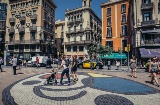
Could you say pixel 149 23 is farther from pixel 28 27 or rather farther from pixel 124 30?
pixel 28 27

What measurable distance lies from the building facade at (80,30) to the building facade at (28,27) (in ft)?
20.0

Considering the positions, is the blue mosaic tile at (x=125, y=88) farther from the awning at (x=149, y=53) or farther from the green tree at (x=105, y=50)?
the green tree at (x=105, y=50)

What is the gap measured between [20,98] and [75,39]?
40.5 metres

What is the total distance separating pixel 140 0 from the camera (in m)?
28.7

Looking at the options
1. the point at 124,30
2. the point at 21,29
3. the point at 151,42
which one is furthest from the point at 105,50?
the point at 21,29

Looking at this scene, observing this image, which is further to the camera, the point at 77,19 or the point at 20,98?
the point at 77,19

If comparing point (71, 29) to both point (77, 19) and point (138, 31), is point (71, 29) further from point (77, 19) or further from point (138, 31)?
point (138, 31)

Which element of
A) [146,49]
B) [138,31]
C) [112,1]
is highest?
[112,1]

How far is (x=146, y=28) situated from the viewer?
27844mm

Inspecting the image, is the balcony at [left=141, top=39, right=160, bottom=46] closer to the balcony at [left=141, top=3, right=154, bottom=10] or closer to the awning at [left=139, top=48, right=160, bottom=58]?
the awning at [left=139, top=48, right=160, bottom=58]

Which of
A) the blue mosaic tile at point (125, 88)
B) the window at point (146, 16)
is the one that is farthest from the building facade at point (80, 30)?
the blue mosaic tile at point (125, 88)

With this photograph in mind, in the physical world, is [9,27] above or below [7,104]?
above

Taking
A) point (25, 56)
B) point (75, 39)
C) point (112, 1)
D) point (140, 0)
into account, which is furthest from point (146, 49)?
point (25, 56)

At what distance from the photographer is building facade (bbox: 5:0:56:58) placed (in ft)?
142
